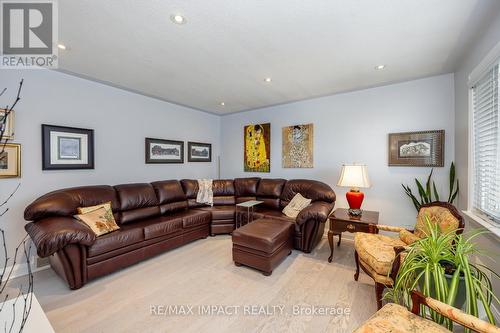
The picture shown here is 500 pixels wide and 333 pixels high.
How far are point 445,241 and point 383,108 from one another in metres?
2.65

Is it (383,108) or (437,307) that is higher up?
(383,108)

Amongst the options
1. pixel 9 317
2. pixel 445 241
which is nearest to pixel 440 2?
pixel 445 241

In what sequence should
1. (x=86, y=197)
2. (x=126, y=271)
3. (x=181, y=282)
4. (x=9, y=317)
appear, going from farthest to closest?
(x=86, y=197) → (x=126, y=271) → (x=181, y=282) → (x=9, y=317)

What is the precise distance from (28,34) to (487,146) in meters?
4.61

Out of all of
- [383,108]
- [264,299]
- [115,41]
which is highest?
[115,41]

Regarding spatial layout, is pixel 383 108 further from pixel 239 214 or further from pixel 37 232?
pixel 37 232

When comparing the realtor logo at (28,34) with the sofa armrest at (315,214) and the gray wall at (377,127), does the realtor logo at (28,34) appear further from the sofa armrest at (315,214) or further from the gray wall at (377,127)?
the gray wall at (377,127)

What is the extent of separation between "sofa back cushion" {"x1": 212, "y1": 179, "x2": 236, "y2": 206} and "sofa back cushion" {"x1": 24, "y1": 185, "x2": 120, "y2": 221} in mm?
1819

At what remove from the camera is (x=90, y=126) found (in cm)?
324

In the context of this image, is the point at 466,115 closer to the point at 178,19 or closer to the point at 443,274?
the point at 443,274

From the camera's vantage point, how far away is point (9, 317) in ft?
4.54

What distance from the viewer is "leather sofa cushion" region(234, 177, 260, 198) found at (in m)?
4.52

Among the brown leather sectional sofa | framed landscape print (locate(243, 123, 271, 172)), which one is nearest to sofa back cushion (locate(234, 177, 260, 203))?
the brown leather sectional sofa

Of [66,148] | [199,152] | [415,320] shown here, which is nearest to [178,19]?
[66,148]
